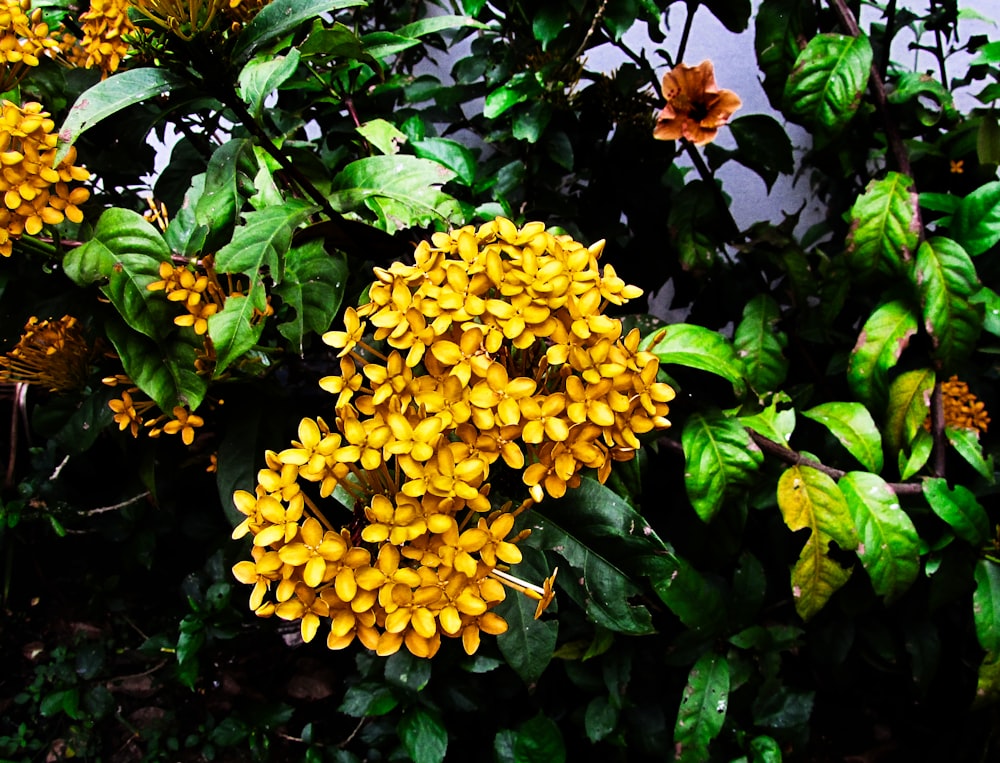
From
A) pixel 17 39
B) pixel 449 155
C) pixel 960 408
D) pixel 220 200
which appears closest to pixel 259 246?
pixel 220 200

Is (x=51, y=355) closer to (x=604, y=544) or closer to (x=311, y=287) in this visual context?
(x=311, y=287)

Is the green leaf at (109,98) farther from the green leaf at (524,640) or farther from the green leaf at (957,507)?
the green leaf at (957,507)

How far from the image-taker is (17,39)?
0.87 meters

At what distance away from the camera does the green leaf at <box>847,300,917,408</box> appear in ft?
3.86

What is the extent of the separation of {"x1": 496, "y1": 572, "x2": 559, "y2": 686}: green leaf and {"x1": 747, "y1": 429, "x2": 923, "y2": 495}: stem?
1.38 ft

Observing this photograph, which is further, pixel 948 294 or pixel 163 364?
pixel 948 294

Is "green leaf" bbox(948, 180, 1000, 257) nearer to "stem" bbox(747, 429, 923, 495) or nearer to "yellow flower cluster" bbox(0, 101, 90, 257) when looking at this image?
"stem" bbox(747, 429, 923, 495)

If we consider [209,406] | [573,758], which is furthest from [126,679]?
[573,758]

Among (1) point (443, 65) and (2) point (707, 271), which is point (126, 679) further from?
(1) point (443, 65)

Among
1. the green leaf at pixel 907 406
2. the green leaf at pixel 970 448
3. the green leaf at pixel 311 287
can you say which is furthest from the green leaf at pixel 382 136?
the green leaf at pixel 970 448

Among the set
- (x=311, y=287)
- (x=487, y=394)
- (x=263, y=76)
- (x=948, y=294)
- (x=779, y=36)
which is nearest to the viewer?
(x=487, y=394)

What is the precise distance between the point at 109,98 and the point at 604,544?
0.70 m

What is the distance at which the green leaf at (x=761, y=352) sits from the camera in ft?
4.09

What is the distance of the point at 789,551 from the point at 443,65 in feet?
4.70
